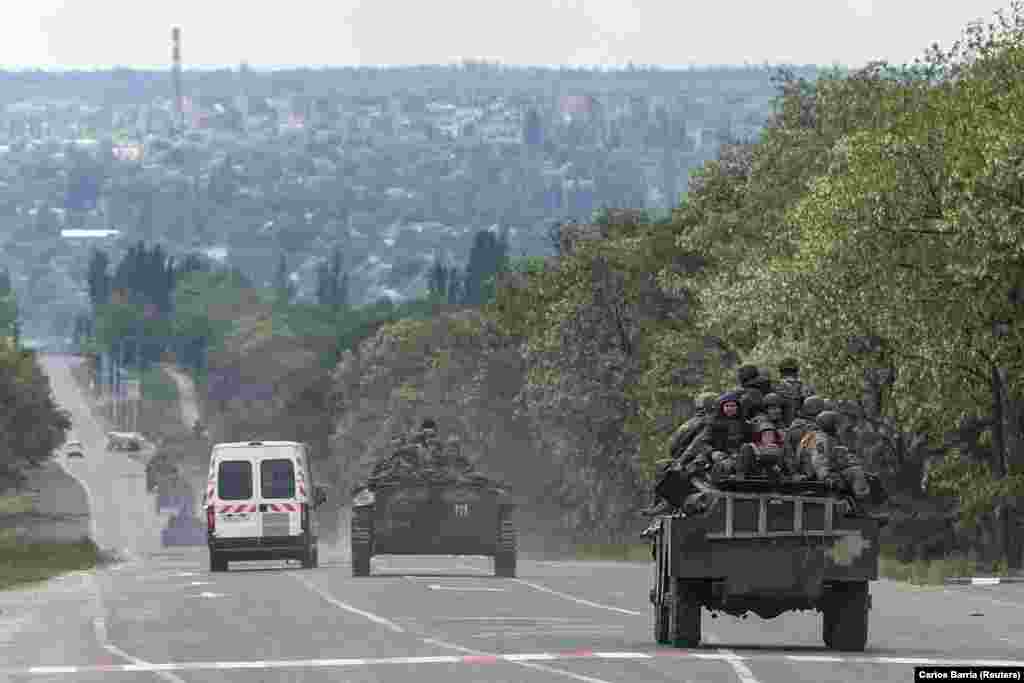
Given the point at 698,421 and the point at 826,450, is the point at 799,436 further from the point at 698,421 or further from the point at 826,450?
the point at 698,421

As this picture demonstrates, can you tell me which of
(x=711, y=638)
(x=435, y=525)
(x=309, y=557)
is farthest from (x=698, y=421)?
(x=309, y=557)

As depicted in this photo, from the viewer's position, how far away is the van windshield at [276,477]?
167ft

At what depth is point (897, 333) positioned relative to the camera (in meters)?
50.4

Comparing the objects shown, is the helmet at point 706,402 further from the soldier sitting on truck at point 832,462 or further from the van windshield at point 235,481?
the van windshield at point 235,481

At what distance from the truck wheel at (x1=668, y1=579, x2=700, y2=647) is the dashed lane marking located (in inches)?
15.8

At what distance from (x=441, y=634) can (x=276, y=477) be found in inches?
938

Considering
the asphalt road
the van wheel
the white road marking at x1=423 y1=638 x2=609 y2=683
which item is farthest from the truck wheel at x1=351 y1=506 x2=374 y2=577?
the white road marking at x1=423 y1=638 x2=609 y2=683

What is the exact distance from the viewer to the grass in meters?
52.7

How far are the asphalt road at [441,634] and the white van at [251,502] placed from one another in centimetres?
680

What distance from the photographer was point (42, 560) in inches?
2525

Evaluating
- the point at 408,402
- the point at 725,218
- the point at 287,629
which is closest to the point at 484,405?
the point at 408,402

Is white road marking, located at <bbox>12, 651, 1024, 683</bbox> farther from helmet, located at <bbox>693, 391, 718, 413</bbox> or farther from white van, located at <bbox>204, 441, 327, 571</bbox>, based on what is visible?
white van, located at <bbox>204, 441, 327, 571</bbox>

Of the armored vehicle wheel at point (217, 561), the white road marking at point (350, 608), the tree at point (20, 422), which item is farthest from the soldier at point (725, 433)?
the tree at point (20, 422)

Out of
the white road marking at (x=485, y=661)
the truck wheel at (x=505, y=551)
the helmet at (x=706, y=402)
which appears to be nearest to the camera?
the white road marking at (x=485, y=661)
